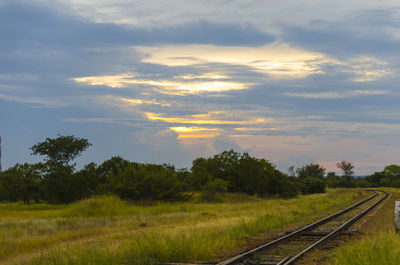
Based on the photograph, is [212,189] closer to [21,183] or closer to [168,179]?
[168,179]

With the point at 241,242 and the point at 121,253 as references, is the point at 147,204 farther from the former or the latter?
the point at 121,253

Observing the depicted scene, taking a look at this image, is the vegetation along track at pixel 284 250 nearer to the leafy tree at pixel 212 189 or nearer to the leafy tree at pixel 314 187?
the leafy tree at pixel 212 189

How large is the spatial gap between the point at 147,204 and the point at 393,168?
135031 mm

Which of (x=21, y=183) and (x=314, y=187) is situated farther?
(x=314, y=187)

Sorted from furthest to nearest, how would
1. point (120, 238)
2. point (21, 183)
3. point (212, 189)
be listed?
point (21, 183), point (212, 189), point (120, 238)

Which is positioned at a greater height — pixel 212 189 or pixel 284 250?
pixel 212 189

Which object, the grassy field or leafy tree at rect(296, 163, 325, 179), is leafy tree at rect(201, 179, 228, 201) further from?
leafy tree at rect(296, 163, 325, 179)

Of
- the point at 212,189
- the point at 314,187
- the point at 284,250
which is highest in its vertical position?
the point at 212,189

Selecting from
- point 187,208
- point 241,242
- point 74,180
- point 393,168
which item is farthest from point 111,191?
point 393,168

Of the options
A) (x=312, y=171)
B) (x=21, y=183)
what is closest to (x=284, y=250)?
(x=21, y=183)

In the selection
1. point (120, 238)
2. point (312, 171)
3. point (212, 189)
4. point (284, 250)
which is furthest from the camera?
point (312, 171)

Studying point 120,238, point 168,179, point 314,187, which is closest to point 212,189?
point 168,179

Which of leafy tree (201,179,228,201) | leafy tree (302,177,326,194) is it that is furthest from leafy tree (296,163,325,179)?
leafy tree (201,179,228,201)

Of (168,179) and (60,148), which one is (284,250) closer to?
(168,179)
